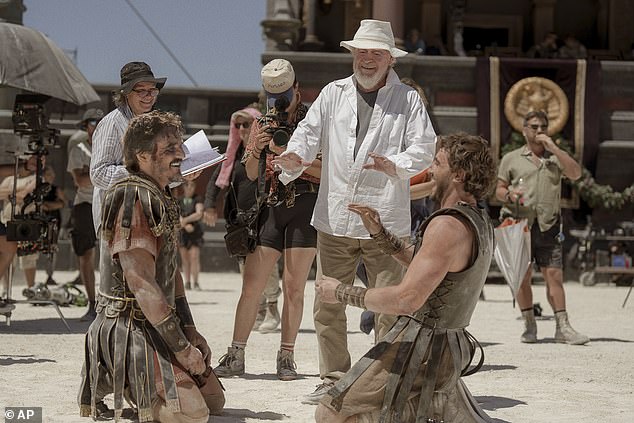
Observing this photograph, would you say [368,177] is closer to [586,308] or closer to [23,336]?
[23,336]

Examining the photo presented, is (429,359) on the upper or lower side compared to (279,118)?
lower

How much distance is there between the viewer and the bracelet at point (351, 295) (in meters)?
4.44

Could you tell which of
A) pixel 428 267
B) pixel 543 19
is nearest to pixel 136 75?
pixel 428 267

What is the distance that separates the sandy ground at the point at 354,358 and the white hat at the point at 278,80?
1.72m

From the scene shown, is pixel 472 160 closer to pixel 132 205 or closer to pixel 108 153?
pixel 132 205

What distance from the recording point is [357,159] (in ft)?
19.0

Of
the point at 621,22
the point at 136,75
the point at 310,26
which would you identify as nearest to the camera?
the point at 136,75

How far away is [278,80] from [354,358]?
212cm

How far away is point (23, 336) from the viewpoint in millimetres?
8773

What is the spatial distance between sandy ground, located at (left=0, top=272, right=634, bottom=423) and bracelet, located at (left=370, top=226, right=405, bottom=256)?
1015 mm

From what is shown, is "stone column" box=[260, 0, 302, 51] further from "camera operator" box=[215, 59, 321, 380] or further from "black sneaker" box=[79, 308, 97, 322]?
"camera operator" box=[215, 59, 321, 380]

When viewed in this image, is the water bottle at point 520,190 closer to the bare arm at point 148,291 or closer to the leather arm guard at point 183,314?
the leather arm guard at point 183,314

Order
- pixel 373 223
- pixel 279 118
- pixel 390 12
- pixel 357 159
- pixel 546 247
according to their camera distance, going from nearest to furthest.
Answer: pixel 373 223, pixel 357 159, pixel 279 118, pixel 546 247, pixel 390 12

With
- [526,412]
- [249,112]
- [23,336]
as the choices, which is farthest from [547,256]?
[23,336]
